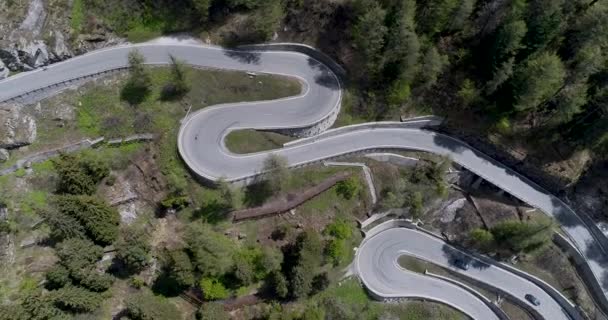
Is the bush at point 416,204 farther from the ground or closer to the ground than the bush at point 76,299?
farther from the ground

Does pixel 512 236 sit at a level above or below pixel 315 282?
above

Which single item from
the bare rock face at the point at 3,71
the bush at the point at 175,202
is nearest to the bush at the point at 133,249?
the bush at the point at 175,202

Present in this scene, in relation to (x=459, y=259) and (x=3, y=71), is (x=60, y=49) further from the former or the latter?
(x=459, y=259)

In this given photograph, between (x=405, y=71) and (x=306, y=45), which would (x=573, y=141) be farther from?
(x=306, y=45)

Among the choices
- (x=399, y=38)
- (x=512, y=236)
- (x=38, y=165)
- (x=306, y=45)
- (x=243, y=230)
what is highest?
(x=399, y=38)

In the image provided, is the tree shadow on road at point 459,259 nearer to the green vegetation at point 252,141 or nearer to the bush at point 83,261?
the green vegetation at point 252,141

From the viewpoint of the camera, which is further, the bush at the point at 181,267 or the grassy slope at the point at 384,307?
the grassy slope at the point at 384,307

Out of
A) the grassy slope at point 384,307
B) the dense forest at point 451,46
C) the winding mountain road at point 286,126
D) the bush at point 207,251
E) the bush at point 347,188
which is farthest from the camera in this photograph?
the bush at point 347,188

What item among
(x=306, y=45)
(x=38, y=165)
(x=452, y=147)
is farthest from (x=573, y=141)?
(x=38, y=165)
